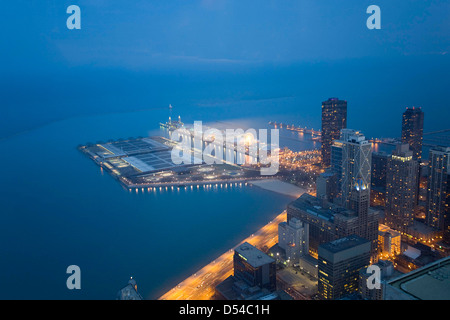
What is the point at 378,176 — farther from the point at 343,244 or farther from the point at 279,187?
the point at 343,244

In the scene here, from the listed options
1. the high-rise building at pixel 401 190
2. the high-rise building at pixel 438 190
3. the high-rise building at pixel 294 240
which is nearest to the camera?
the high-rise building at pixel 294 240

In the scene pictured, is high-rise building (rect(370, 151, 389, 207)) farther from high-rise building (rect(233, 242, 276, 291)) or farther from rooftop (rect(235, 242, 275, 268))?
high-rise building (rect(233, 242, 276, 291))

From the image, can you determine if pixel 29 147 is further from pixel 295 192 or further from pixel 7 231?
pixel 295 192

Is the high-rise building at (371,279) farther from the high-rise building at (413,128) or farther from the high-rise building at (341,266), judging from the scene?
the high-rise building at (413,128)

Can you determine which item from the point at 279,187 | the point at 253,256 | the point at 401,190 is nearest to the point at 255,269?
the point at 253,256

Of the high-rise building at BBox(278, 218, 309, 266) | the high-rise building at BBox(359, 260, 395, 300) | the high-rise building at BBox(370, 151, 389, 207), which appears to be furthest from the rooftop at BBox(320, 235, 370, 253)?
the high-rise building at BBox(370, 151, 389, 207)

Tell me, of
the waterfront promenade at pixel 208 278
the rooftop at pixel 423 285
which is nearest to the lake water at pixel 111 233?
the waterfront promenade at pixel 208 278

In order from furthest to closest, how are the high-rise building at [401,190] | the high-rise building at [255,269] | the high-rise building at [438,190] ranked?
the high-rise building at [401,190] → the high-rise building at [438,190] → the high-rise building at [255,269]
